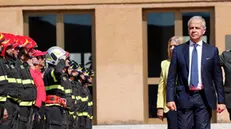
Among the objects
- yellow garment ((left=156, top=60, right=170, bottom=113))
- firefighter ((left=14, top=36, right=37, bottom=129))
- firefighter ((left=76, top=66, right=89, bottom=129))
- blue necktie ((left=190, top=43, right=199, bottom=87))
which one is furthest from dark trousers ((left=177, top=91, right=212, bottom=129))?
firefighter ((left=76, top=66, right=89, bottom=129))

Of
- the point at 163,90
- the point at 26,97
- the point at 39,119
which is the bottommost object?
the point at 39,119

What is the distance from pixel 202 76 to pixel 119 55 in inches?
473

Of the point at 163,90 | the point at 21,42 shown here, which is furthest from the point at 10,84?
the point at 163,90

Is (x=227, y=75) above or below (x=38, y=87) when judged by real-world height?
above

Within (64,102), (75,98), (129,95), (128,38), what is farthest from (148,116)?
(64,102)

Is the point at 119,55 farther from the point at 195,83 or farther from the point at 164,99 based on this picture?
the point at 195,83

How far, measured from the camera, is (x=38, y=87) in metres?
12.7

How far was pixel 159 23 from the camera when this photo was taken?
21562 mm

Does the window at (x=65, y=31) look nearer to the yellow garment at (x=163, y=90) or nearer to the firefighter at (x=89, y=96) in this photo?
the firefighter at (x=89, y=96)

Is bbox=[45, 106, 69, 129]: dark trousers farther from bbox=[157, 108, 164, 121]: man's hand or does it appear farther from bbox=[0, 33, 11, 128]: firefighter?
bbox=[157, 108, 164, 121]: man's hand

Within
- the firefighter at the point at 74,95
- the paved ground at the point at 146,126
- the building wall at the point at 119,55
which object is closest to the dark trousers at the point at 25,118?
the firefighter at the point at 74,95

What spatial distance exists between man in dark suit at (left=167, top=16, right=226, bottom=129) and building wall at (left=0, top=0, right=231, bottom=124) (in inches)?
464

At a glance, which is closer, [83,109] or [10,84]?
[10,84]

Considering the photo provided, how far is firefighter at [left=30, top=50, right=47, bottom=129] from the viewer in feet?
41.4
